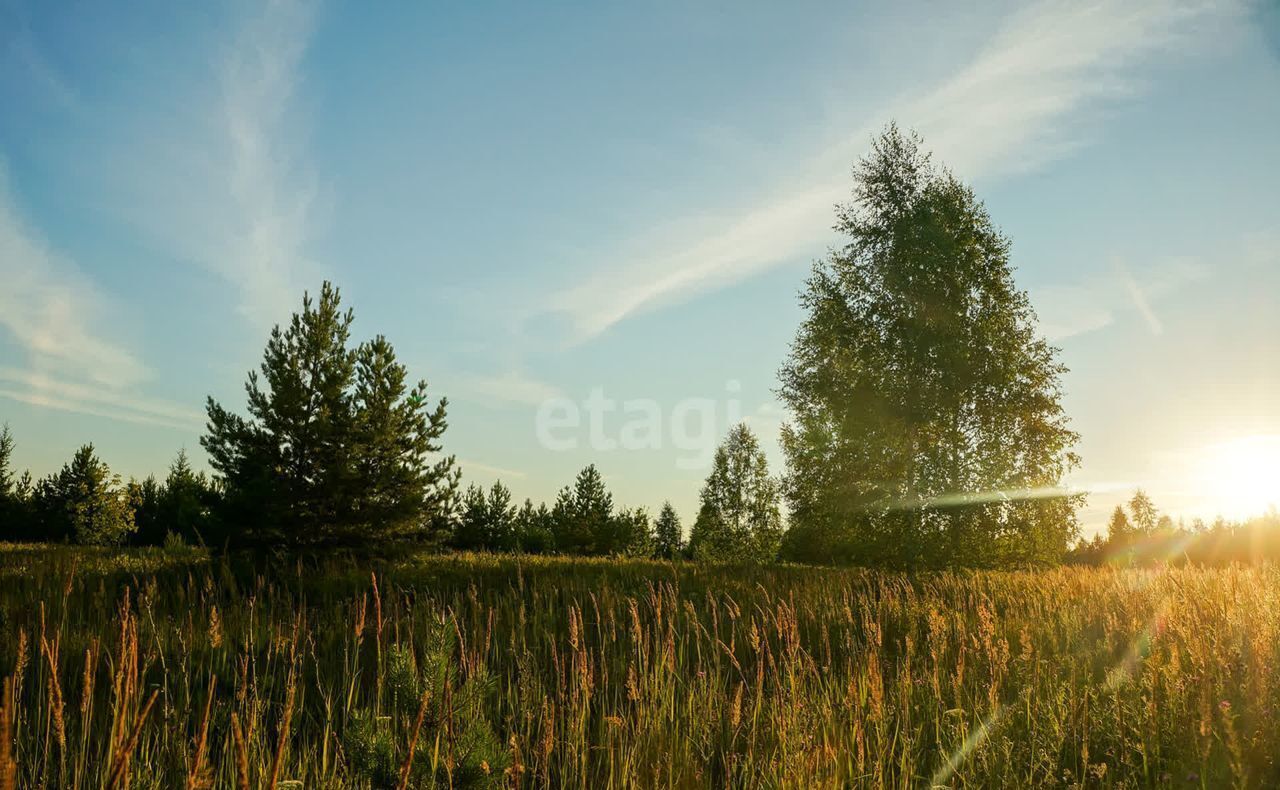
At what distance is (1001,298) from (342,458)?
16.5m

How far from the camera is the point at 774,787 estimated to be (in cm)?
318

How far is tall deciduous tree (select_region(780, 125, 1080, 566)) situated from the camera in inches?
690

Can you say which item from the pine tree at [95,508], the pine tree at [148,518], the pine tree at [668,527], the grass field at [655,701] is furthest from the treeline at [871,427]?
the pine tree at [668,527]

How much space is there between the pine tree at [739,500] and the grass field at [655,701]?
101ft

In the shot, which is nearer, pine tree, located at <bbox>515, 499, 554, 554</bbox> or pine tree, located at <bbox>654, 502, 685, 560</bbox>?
pine tree, located at <bbox>515, 499, 554, 554</bbox>

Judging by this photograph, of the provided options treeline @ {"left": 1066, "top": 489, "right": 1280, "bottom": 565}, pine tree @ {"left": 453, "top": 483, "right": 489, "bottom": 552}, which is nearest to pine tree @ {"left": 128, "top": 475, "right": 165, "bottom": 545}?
pine tree @ {"left": 453, "top": 483, "right": 489, "bottom": 552}

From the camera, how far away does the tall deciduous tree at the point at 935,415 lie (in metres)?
17.5

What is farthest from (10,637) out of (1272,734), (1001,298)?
(1001,298)

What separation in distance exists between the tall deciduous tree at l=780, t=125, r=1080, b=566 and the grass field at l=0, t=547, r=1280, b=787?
909cm

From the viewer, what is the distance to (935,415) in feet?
59.6

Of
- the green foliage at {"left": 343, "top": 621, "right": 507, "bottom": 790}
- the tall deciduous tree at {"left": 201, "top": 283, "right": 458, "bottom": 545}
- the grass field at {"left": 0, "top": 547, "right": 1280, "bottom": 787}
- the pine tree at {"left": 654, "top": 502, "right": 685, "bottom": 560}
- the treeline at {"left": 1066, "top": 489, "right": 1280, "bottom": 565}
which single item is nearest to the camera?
the green foliage at {"left": 343, "top": 621, "right": 507, "bottom": 790}

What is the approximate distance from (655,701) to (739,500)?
37856 mm

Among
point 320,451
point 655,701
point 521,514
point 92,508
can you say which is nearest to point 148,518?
point 92,508

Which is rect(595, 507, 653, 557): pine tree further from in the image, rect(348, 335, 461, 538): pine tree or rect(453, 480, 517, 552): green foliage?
rect(348, 335, 461, 538): pine tree
